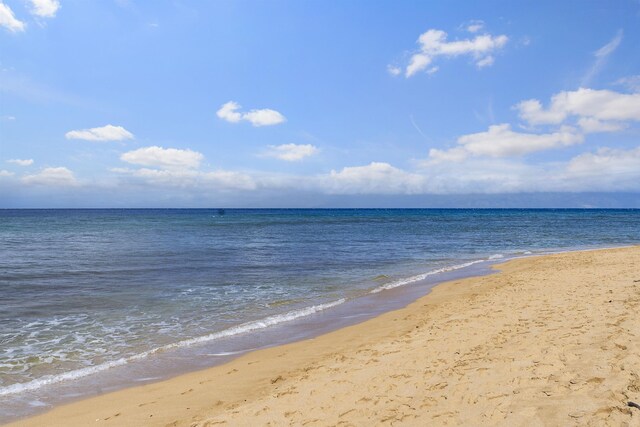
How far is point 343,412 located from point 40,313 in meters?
11.7

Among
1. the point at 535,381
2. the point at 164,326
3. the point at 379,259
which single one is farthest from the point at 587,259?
the point at 164,326

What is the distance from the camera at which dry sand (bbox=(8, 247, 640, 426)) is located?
16.9 feet

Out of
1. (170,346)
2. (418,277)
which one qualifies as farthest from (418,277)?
(170,346)

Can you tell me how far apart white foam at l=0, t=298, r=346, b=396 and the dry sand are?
1.38 metres

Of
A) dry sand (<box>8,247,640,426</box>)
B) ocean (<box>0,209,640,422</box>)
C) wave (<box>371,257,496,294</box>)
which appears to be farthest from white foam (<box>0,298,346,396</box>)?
wave (<box>371,257,496,294</box>)

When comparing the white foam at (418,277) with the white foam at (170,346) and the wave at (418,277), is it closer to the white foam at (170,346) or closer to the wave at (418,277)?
the wave at (418,277)

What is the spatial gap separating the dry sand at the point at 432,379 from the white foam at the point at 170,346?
4.52ft

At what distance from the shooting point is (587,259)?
2267 centimetres

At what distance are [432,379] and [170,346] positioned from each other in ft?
21.2

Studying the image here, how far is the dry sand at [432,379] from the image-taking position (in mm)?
5148

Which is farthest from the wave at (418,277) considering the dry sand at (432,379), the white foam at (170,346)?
the dry sand at (432,379)

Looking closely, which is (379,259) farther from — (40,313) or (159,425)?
(159,425)

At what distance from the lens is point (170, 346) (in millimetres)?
9922

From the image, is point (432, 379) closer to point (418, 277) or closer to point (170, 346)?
point (170, 346)
